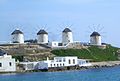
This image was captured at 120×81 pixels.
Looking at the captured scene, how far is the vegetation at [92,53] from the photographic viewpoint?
332 ft

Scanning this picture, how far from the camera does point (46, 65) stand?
270 feet

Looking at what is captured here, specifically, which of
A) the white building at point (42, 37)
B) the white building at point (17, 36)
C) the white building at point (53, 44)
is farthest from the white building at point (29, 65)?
the white building at point (42, 37)

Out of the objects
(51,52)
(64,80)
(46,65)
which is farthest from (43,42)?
(64,80)

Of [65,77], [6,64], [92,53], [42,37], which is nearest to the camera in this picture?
[65,77]

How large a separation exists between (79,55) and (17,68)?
23.1m

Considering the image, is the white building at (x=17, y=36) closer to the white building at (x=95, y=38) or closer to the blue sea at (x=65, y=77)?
the white building at (x=95, y=38)

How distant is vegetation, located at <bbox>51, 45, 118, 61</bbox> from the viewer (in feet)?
332

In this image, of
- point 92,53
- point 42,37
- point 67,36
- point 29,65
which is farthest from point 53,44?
point 29,65

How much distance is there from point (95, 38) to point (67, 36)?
7248 millimetres

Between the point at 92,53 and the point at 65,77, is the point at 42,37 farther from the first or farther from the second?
the point at 65,77

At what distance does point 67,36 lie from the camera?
114250 mm

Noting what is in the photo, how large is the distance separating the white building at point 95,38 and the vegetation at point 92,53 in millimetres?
3274

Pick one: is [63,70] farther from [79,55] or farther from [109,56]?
[109,56]

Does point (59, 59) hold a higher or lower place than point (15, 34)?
lower
